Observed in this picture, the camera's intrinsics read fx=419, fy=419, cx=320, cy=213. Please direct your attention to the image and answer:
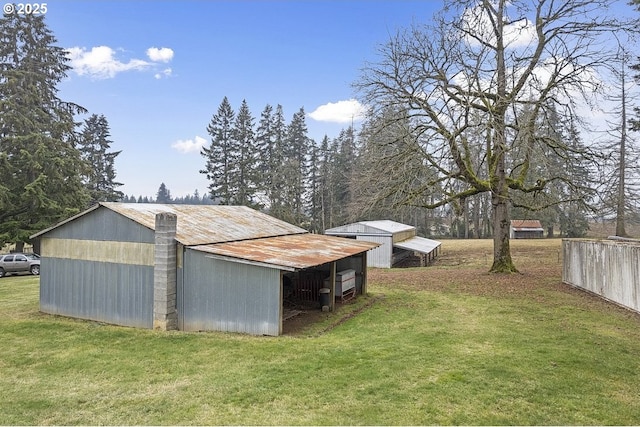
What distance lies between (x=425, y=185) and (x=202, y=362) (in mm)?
11410

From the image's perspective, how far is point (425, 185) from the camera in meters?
16.9

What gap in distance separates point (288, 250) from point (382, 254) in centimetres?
1605

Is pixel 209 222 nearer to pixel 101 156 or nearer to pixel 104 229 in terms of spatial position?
pixel 104 229

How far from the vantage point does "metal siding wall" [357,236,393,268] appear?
27.7 metres

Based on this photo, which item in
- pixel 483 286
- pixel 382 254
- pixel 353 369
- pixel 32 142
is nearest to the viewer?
pixel 353 369

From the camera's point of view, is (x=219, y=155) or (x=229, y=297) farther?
(x=219, y=155)

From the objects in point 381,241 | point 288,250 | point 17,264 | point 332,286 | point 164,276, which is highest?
point 288,250

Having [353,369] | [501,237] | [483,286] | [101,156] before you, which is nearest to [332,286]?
[353,369]

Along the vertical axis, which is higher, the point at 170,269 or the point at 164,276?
the point at 170,269

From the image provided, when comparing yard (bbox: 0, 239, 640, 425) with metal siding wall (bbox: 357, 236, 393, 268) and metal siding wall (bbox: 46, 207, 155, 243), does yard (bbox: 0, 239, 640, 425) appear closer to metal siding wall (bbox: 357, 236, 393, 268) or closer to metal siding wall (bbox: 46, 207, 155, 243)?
metal siding wall (bbox: 46, 207, 155, 243)

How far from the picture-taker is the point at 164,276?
11.4 meters

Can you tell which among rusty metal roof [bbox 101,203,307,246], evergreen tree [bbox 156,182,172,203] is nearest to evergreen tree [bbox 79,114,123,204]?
rusty metal roof [bbox 101,203,307,246]

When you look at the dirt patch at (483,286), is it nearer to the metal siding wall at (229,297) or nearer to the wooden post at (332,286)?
the wooden post at (332,286)

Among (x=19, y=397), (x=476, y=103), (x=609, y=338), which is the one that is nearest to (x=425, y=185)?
(x=476, y=103)
